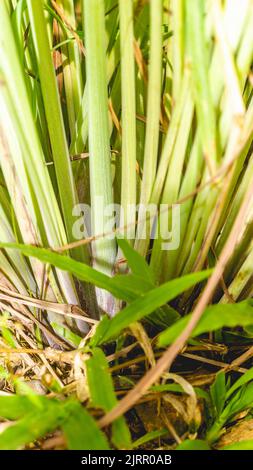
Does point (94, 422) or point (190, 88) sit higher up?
point (190, 88)

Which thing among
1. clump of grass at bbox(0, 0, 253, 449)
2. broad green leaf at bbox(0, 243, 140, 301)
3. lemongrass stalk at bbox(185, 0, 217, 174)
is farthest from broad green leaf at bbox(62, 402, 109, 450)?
lemongrass stalk at bbox(185, 0, 217, 174)

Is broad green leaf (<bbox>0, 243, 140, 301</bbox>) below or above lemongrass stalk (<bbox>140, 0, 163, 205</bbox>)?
below

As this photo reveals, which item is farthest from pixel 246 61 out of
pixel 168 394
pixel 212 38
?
pixel 168 394

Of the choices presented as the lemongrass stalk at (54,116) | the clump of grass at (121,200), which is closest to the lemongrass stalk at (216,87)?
the clump of grass at (121,200)

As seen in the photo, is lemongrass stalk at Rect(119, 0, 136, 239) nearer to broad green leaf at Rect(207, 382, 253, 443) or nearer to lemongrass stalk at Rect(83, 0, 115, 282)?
lemongrass stalk at Rect(83, 0, 115, 282)

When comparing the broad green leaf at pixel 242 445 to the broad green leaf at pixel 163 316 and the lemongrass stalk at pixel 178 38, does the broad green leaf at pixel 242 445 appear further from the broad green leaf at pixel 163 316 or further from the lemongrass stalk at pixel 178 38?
the lemongrass stalk at pixel 178 38

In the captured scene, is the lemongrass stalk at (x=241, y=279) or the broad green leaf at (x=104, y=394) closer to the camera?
the broad green leaf at (x=104, y=394)
